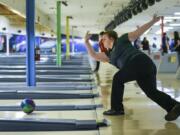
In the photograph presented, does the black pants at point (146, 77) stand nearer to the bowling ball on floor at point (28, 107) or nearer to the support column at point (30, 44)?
the bowling ball on floor at point (28, 107)

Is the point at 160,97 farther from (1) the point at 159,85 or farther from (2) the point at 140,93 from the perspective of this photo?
(1) the point at 159,85

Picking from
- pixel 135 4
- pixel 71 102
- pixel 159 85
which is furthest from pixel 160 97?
pixel 135 4

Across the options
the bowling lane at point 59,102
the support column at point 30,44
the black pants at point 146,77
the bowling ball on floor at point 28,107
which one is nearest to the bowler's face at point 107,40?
the black pants at point 146,77

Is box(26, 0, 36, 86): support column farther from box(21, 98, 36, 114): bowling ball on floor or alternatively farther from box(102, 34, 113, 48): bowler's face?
box(102, 34, 113, 48): bowler's face

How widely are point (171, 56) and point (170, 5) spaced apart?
3.86 meters

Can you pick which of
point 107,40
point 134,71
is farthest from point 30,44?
point 134,71

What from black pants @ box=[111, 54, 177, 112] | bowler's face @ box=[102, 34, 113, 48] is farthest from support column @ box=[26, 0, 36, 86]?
black pants @ box=[111, 54, 177, 112]

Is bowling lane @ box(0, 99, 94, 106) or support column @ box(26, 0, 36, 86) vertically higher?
support column @ box(26, 0, 36, 86)

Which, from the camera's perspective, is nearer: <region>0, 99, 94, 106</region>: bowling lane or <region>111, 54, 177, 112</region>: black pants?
<region>111, 54, 177, 112</region>: black pants

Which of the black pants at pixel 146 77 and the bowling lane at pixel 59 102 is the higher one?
the black pants at pixel 146 77

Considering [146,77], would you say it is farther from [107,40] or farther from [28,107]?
[28,107]

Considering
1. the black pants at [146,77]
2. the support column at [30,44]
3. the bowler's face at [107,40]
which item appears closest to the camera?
the black pants at [146,77]

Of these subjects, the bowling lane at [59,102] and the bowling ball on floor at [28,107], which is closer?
the bowling ball on floor at [28,107]

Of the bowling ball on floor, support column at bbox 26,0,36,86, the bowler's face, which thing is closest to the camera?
the bowler's face
